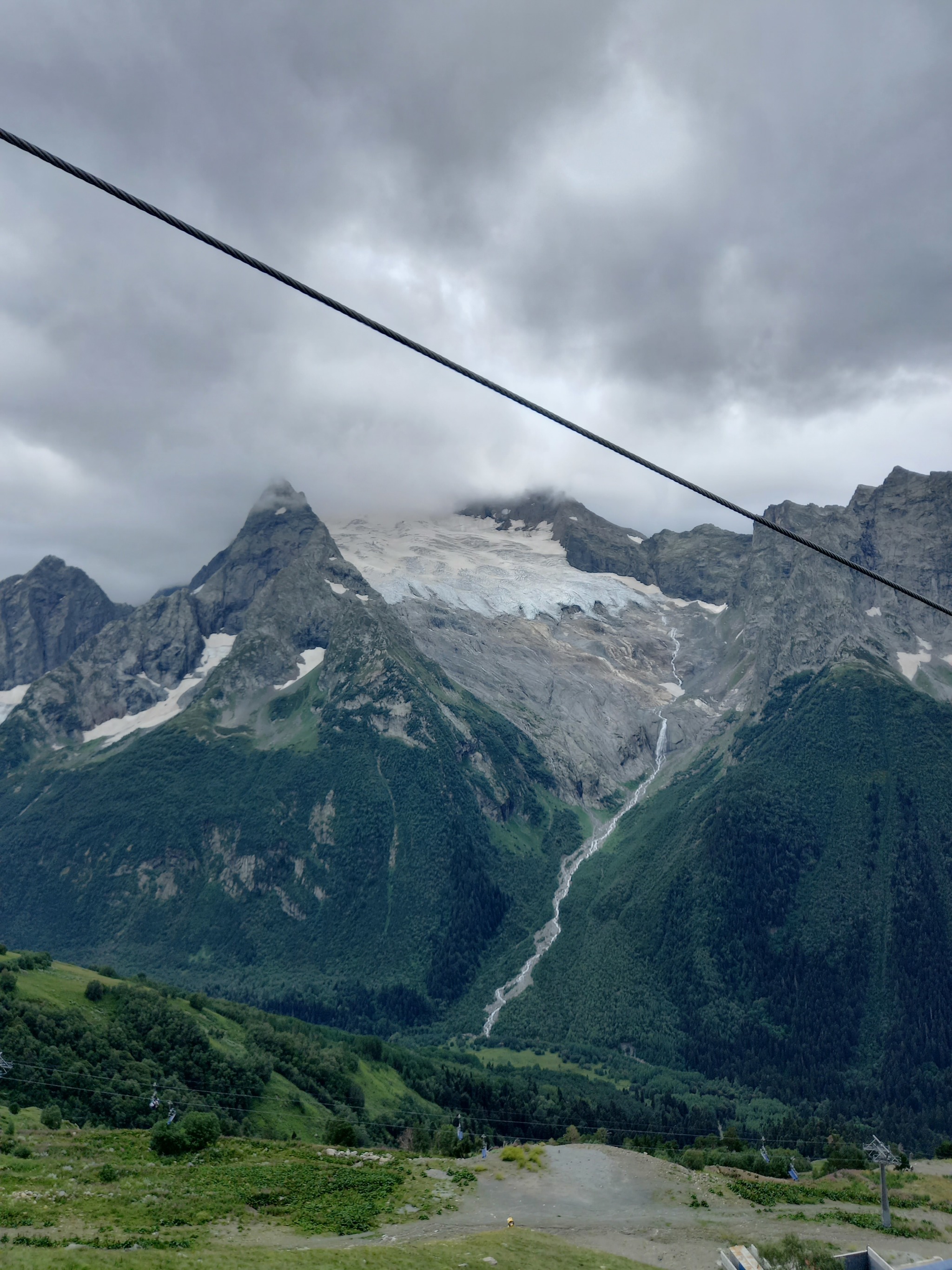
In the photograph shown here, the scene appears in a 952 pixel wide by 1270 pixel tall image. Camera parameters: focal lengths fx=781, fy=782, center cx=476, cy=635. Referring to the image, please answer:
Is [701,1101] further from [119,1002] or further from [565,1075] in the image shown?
[119,1002]

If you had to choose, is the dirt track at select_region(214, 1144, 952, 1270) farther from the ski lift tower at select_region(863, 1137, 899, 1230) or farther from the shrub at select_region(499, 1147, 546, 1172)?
the ski lift tower at select_region(863, 1137, 899, 1230)

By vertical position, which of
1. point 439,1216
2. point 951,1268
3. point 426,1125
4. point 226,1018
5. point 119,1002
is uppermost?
point 951,1268

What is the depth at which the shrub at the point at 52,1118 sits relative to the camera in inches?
2461

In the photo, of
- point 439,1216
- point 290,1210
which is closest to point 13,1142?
point 290,1210

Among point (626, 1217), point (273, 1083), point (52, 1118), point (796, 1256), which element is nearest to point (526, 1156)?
point (626, 1217)

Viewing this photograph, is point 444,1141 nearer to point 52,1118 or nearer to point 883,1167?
point 52,1118

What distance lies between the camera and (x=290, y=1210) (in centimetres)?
4600

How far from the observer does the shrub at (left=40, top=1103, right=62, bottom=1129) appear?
62500 mm

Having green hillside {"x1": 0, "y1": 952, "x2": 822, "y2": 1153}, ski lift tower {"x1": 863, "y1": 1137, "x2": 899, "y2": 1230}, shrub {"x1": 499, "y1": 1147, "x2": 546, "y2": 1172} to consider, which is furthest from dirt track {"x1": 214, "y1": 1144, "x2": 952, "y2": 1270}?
green hillside {"x1": 0, "y1": 952, "x2": 822, "y2": 1153}

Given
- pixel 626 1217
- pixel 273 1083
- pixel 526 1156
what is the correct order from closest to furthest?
pixel 626 1217 < pixel 526 1156 < pixel 273 1083

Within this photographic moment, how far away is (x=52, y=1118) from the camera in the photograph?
207 feet

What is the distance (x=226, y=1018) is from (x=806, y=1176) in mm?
81075

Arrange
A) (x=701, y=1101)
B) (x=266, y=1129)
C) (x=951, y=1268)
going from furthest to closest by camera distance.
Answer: (x=701, y=1101)
(x=266, y=1129)
(x=951, y=1268)

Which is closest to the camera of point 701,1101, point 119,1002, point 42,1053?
point 42,1053
